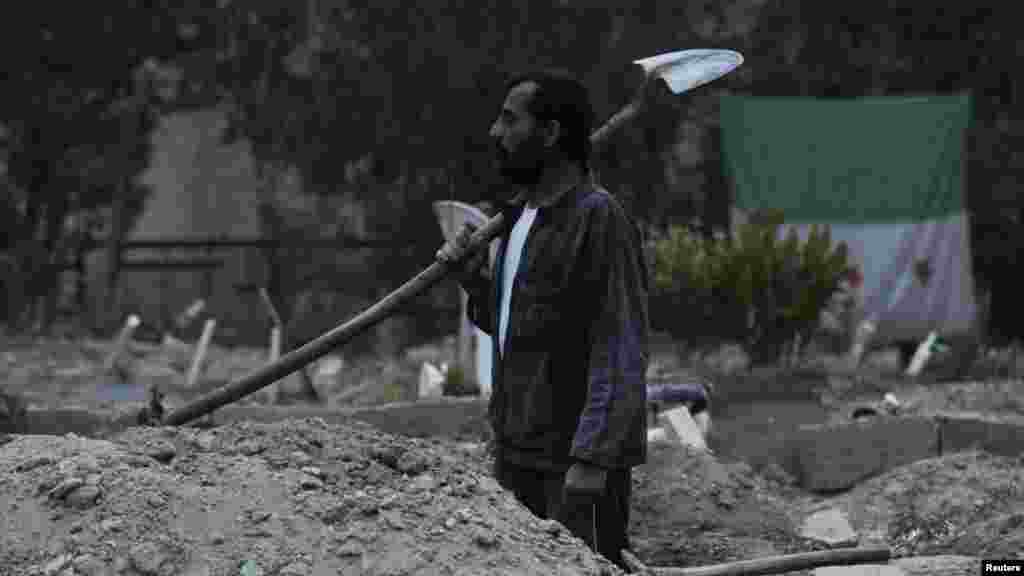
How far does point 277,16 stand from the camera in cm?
1733

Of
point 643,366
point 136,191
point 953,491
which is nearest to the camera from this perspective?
point 643,366

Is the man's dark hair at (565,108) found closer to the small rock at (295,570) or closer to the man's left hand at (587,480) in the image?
the man's left hand at (587,480)

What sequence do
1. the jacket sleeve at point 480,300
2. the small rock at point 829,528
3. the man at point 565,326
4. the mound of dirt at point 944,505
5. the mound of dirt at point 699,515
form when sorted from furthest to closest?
the small rock at point 829,528
the mound of dirt at point 944,505
the mound of dirt at point 699,515
the jacket sleeve at point 480,300
the man at point 565,326

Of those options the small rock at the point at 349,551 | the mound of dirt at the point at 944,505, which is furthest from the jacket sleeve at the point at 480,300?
the mound of dirt at the point at 944,505

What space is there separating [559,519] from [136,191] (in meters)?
14.0

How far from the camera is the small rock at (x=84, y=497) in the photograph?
4.02 meters

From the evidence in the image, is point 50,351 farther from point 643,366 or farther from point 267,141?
point 643,366

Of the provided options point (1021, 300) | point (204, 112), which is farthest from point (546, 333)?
point (204, 112)

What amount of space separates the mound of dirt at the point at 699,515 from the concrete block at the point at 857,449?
1.32 meters

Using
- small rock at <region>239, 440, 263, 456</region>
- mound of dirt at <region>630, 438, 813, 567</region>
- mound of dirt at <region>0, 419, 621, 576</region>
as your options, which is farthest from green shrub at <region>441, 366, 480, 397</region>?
mound of dirt at <region>0, 419, 621, 576</region>

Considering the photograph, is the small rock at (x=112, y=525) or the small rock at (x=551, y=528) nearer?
the small rock at (x=112, y=525)

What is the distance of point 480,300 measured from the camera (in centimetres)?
496

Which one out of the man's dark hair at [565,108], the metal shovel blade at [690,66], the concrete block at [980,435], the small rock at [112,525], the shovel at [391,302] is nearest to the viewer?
the small rock at [112,525]

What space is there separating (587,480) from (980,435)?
472 centimetres
